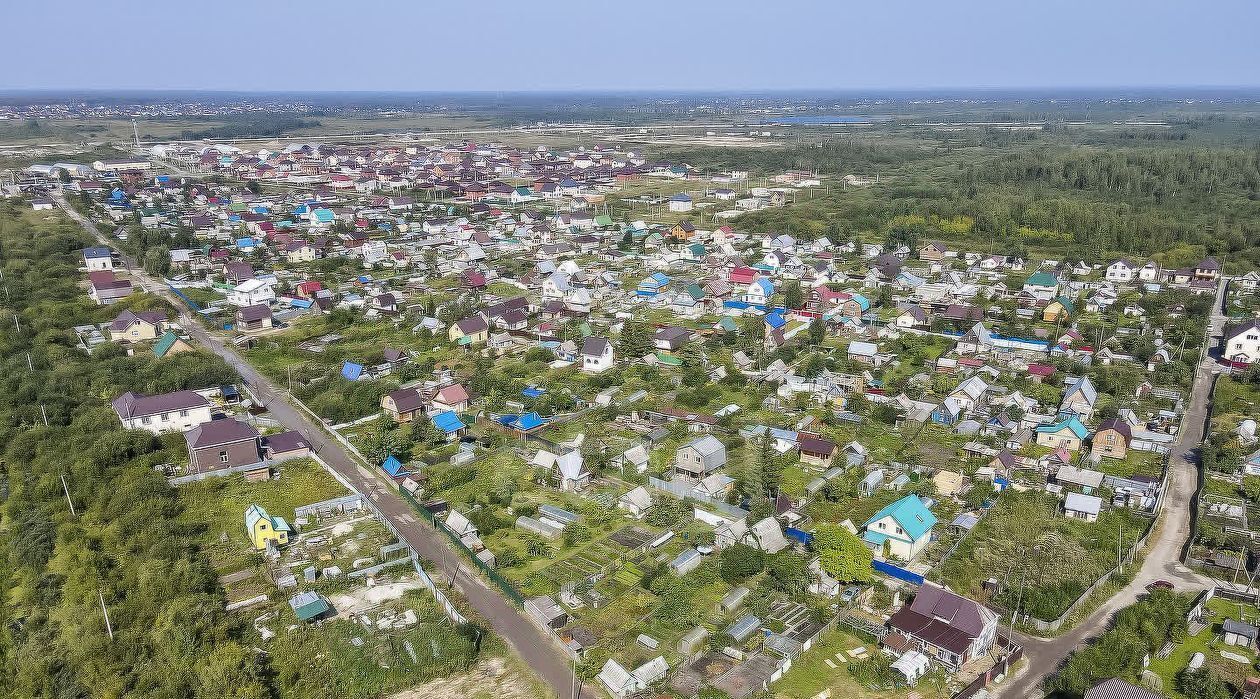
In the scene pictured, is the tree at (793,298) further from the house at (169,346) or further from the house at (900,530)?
the house at (169,346)

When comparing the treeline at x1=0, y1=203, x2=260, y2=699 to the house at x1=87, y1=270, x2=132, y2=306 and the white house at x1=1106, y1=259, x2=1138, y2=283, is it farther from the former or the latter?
the white house at x1=1106, y1=259, x2=1138, y2=283

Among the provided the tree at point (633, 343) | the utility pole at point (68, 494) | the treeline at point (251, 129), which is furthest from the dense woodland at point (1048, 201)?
the treeline at point (251, 129)

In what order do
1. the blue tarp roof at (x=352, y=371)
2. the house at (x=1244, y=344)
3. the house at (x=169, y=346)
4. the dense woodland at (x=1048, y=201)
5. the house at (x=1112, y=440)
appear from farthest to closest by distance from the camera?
the dense woodland at (x=1048, y=201)
the house at (x=169, y=346)
the house at (x=1244, y=344)
the blue tarp roof at (x=352, y=371)
the house at (x=1112, y=440)

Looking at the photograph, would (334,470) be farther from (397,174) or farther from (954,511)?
(397,174)

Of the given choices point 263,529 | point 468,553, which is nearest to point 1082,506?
point 468,553

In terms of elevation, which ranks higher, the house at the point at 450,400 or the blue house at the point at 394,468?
the house at the point at 450,400
